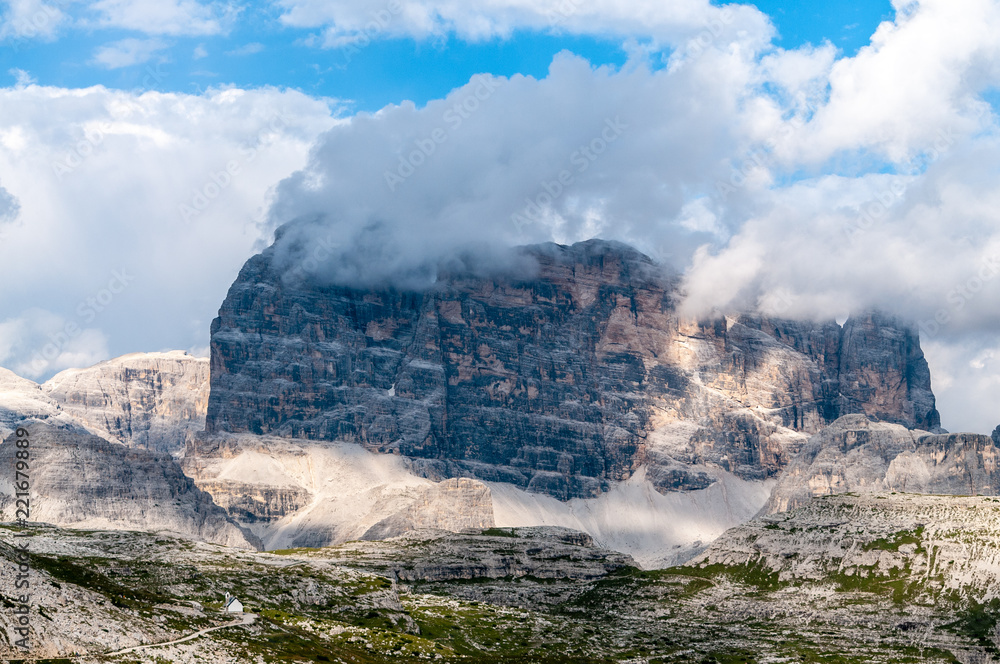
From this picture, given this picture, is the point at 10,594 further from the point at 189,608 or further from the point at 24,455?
the point at 189,608

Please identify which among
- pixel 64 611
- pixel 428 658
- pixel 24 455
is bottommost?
pixel 428 658

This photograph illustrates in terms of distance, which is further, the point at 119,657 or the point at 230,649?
the point at 230,649

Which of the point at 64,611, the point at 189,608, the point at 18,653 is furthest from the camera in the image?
the point at 189,608

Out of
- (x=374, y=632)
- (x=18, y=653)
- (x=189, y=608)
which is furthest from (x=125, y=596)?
(x=374, y=632)

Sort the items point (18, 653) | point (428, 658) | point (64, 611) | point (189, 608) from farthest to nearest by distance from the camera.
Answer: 1. point (428, 658)
2. point (189, 608)
3. point (64, 611)
4. point (18, 653)

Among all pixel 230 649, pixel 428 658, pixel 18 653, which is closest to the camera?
pixel 18 653

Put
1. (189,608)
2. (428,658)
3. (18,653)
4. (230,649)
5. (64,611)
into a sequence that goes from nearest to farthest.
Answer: (18,653) → (64,611) → (230,649) → (189,608) → (428,658)

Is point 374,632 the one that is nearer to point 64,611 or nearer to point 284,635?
point 284,635

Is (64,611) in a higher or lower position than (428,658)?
higher

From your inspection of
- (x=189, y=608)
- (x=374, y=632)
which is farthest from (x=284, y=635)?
(x=374, y=632)
